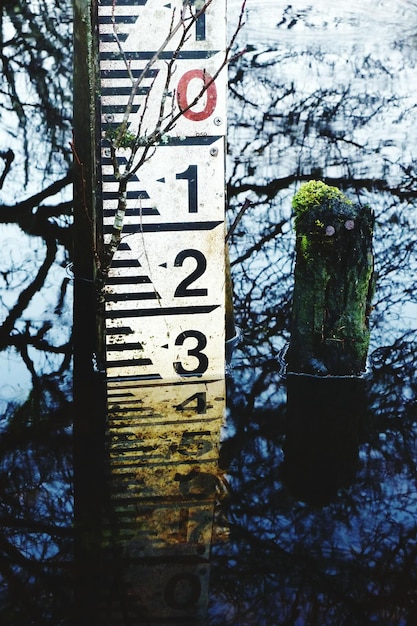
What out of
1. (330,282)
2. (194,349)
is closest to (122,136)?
(194,349)

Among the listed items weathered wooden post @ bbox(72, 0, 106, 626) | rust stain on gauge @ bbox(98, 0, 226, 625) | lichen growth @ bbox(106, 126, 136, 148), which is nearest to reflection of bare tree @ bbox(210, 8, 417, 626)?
rust stain on gauge @ bbox(98, 0, 226, 625)

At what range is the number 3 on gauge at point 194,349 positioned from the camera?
5.16 metres

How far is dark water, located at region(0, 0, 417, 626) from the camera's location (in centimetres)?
329

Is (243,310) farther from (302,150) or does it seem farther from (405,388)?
(302,150)

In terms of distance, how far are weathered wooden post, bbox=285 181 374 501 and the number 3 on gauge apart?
1.75ft

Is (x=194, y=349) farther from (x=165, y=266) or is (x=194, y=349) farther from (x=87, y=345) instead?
(x=87, y=345)

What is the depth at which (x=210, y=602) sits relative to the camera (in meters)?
3.21

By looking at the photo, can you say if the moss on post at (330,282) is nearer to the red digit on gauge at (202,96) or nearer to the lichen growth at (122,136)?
the red digit on gauge at (202,96)

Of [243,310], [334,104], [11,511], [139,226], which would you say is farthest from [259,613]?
[334,104]

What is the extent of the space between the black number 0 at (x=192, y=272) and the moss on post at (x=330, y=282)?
55 centimetres

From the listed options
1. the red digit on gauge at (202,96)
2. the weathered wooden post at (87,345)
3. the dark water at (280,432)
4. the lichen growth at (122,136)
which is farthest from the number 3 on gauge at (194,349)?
the red digit on gauge at (202,96)

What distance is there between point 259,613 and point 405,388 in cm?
240

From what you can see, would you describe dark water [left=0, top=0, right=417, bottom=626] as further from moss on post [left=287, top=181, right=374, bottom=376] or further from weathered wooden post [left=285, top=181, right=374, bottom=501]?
moss on post [left=287, top=181, right=374, bottom=376]

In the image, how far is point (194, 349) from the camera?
5195mm
